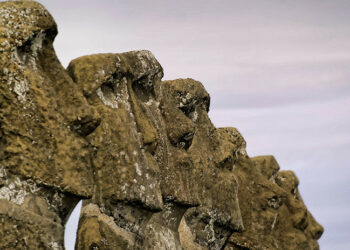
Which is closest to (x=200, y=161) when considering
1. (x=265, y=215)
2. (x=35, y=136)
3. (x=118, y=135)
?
(x=118, y=135)

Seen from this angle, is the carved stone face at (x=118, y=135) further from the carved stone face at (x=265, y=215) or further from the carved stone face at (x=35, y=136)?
the carved stone face at (x=265, y=215)

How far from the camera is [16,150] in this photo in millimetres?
9617

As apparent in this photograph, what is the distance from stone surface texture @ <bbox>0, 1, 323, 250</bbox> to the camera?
381 inches

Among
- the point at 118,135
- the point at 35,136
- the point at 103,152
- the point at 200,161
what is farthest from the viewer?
the point at 200,161

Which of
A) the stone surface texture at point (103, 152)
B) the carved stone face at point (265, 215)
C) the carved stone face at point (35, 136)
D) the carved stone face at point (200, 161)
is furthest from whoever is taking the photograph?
the carved stone face at point (265, 215)

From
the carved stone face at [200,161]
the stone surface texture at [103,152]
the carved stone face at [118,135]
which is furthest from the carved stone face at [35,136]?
the carved stone face at [200,161]

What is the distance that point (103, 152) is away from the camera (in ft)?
36.8

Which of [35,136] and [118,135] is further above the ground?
Result: [118,135]

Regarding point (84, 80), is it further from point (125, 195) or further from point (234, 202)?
point (234, 202)

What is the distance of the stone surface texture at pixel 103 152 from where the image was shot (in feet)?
31.8

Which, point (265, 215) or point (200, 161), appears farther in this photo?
point (265, 215)

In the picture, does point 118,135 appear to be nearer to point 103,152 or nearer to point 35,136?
point 103,152

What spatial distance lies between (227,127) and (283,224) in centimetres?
402

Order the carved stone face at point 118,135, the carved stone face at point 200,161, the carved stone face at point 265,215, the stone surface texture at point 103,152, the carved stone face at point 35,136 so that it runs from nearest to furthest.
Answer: the carved stone face at point 35,136 < the stone surface texture at point 103,152 < the carved stone face at point 118,135 < the carved stone face at point 200,161 < the carved stone face at point 265,215
